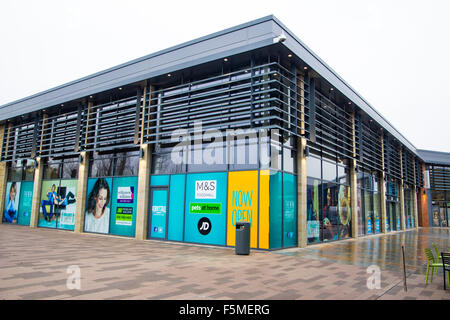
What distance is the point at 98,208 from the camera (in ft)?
60.3

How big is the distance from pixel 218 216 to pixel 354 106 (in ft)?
37.3

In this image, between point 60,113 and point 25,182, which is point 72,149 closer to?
point 60,113

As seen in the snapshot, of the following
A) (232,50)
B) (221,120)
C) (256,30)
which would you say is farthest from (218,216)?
(256,30)

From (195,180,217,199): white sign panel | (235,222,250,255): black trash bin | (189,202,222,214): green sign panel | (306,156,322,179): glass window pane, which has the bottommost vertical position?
(235,222,250,255): black trash bin

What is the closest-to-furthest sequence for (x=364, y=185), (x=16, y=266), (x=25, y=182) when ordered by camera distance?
(x=16, y=266), (x=364, y=185), (x=25, y=182)

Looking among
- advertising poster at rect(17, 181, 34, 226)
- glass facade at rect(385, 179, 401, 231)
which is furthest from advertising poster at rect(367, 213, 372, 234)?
advertising poster at rect(17, 181, 34, 226)

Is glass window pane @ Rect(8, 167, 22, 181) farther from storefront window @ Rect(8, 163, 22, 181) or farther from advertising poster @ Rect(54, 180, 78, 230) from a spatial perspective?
advertising poster @ Rect(54, 180, 78, 230)

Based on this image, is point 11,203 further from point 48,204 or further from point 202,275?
point 202,275

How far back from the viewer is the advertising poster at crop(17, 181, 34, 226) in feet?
75.7

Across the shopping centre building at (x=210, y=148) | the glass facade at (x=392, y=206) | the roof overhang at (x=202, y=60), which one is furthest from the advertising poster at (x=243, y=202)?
the glass facade at (x=392, y=206)

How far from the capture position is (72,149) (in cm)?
2038

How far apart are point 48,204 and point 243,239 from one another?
1632 centimetres

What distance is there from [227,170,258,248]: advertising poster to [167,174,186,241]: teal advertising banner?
2655 mm

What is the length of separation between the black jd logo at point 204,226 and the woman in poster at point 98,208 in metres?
6.61
